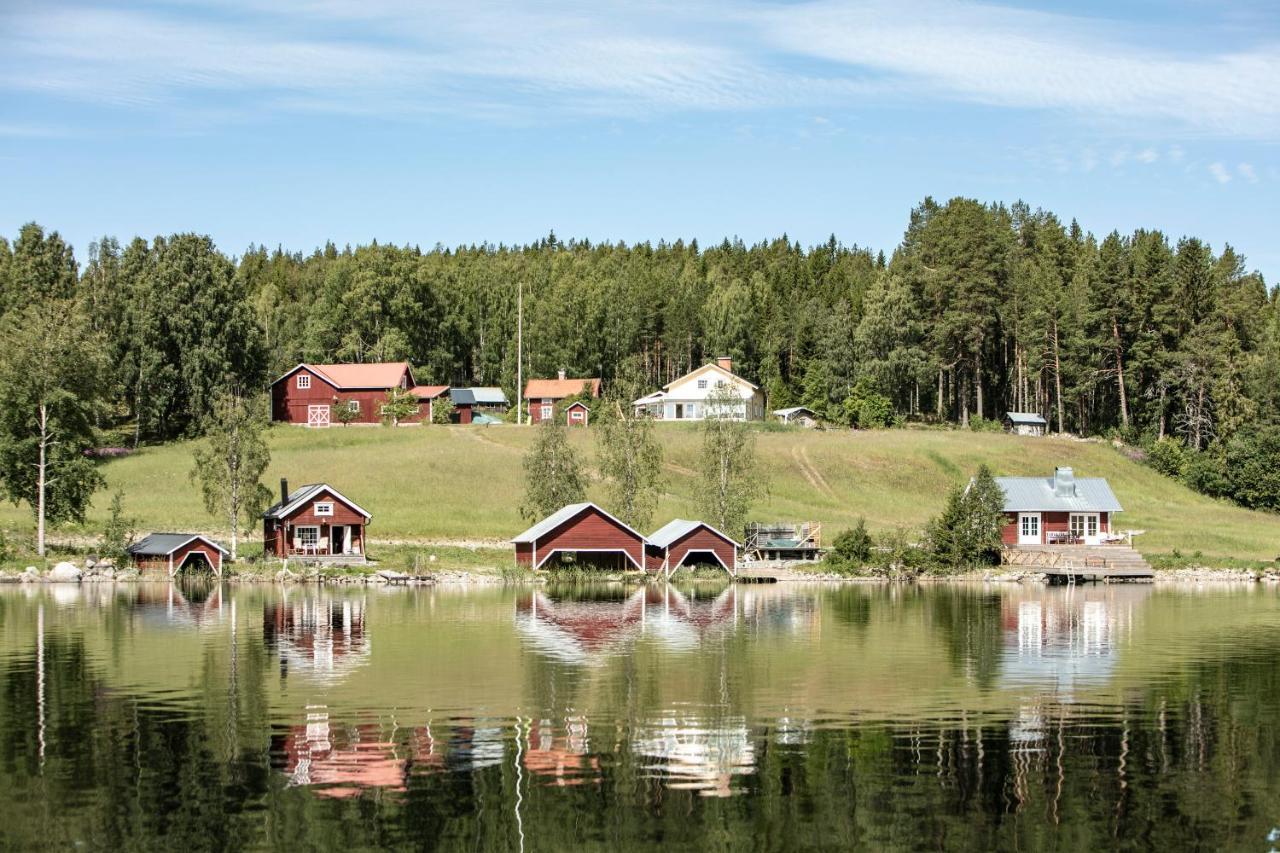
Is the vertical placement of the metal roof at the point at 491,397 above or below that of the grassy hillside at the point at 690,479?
above

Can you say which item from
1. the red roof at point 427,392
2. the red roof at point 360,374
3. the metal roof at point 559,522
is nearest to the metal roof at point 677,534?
the metal roof at point 559,522

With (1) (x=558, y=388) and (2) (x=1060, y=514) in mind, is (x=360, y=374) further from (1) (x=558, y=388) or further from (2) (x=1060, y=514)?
(2) (x=1060, y=514)

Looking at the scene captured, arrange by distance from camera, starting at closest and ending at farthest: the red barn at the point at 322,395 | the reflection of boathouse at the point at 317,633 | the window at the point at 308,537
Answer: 1. the reflection of boathouse at the point at 317,633
2. the window at the point at 308,537
3. the red barn at the point at 322,395

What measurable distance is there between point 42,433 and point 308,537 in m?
15.0

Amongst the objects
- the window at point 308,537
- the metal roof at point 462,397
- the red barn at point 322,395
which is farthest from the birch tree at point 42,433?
the metal roof at point 462,397

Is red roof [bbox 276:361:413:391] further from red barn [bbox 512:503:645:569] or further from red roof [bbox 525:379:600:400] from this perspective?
red barn [bbox 512:503:645:569]

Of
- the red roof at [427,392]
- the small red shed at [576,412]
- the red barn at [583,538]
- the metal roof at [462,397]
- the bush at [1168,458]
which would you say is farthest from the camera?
the metal roof at [462,397]

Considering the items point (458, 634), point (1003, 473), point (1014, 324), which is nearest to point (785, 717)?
point (458, 634)

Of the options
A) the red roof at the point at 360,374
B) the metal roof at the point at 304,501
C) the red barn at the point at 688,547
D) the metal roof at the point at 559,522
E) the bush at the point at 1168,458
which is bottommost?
the red barn at the point at 688,547

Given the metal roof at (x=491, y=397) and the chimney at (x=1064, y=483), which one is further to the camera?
the metal roof at (x=491, y=397)

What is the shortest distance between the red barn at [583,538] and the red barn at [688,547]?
1.17 m

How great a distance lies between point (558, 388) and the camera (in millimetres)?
132375

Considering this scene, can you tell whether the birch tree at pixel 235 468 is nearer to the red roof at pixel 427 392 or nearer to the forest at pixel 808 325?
the forest at pixel 808 325

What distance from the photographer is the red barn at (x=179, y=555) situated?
70.7 m
